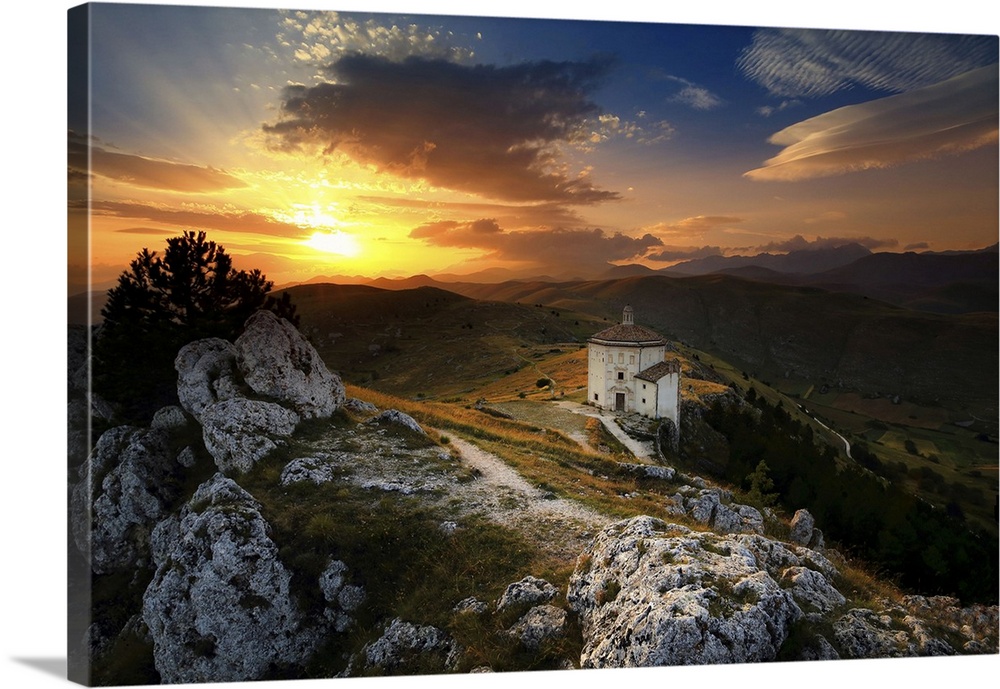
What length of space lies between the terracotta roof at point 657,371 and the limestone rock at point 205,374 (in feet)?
29.7

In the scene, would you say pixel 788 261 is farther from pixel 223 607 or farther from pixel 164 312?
pixel 223 607

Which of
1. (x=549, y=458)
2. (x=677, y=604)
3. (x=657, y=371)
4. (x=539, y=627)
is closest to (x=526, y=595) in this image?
(x=539, y=627)

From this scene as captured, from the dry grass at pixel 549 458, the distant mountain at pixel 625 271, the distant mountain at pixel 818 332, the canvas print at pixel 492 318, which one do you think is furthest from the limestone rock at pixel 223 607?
the distant mountain at pixel 625 271

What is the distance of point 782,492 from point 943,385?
4.75 meters

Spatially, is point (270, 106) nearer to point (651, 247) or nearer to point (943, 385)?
point (651, 247)

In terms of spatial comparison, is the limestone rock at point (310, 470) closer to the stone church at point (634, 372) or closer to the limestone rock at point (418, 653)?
the limestone rock at point (418, 653)

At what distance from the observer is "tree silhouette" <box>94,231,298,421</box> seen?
11289mm

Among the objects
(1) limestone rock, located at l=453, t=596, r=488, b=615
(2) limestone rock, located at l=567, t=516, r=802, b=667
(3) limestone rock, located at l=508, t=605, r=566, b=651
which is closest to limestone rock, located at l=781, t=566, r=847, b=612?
(2) limestone rock, located at l=567, t=516, r=802, b=667

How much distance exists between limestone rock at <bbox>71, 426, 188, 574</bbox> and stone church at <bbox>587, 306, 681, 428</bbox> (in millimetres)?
9907

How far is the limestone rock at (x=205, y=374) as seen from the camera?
496 inches

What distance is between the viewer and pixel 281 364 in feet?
44.0

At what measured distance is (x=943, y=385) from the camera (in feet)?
49.9

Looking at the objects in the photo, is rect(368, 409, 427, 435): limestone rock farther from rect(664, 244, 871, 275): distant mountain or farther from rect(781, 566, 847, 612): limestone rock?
rect(781, 566, 847, 612): limestone rock

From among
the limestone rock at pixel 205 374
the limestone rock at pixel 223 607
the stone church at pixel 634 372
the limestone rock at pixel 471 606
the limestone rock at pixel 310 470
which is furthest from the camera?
the stone church at pixel 634 372
